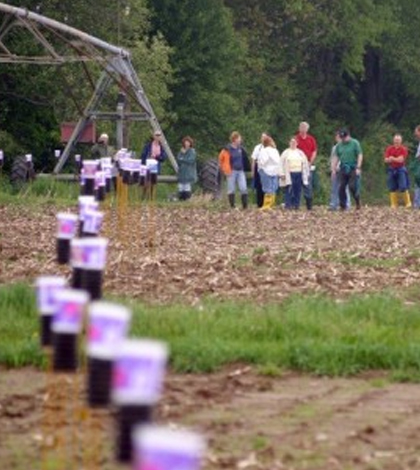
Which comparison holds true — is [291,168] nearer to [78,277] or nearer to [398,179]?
[398,179]

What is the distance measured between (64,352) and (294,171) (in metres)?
33.7

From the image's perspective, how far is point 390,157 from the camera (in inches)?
1721

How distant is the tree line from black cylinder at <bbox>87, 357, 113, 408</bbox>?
4460 cm

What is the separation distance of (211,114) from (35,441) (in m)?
59.0

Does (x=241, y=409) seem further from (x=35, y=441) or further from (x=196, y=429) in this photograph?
(x=35, y=441)

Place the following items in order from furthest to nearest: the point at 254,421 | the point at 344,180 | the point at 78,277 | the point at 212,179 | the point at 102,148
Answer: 1. the point at 212,179
2. the point at 102,148
3. the point at 344,180
4. the point at 254,421
5. the point at 78,277

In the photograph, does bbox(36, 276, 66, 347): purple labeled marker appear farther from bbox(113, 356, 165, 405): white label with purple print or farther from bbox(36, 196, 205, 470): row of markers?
bbox(113, 356, 165, 405): white label with purple print

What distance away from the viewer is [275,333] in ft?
48.1

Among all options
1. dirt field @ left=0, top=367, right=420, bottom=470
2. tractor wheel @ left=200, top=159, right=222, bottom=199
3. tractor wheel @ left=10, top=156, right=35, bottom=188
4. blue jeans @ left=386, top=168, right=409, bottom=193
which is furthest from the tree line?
dirt field @ left=0, top=367, right=420, bottom=470

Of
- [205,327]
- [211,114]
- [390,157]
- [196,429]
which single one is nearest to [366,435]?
[196,429]

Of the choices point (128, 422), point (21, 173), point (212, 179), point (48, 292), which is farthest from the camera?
point (212, 179)

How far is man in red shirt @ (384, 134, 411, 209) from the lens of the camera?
143 ft

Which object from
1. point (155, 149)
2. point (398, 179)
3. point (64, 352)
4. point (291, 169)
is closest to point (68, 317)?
point (64, 352)

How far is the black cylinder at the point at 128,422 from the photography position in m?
5.34
